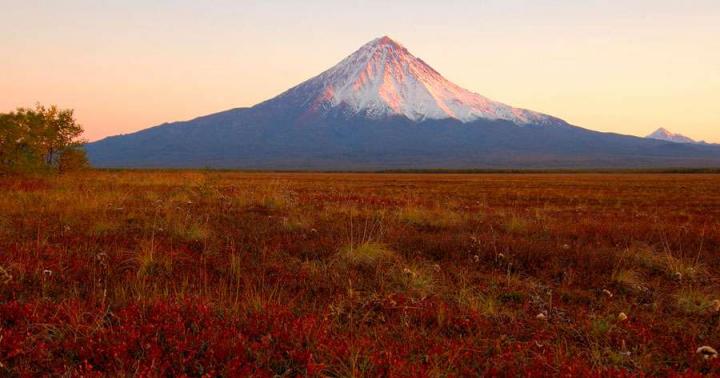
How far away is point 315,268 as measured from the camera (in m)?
6.92

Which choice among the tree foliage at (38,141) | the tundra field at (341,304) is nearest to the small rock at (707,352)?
the tundra field at (341,304)

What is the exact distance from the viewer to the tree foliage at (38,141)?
2733cm

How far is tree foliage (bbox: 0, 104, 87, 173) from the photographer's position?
89.7ft

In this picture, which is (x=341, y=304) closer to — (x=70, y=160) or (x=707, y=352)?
(x=707, y=352)

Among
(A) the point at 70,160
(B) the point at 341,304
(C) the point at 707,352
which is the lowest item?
(C) the point at 707,352

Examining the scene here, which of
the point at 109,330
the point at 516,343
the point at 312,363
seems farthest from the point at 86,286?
the point at 516,343

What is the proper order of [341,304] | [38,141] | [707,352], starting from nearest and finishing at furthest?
1. [707,352]
2. [341,304]
3. [38,141]

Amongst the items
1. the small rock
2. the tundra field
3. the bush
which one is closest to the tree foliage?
the bush

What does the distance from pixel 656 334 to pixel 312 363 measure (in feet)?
12.4

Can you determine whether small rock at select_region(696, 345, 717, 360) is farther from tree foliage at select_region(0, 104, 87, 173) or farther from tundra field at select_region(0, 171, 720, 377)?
tree foliage at select_region(0, 104, 87, 173)

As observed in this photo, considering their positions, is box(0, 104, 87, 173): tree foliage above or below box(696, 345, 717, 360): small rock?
above

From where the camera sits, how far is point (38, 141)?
2972 cm

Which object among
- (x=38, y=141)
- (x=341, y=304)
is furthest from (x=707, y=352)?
(x=38, y=141)

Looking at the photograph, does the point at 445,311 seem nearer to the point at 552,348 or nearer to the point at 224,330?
the point at 552,348
